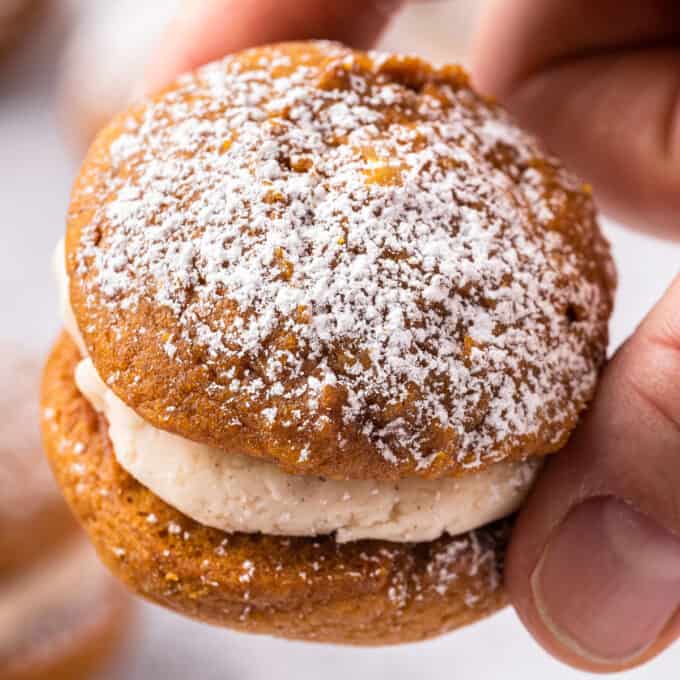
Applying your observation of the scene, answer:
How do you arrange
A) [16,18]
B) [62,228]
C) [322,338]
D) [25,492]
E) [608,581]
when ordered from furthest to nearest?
[16,18] → [62,228] → [25,492] → [608,581] → [322,338]

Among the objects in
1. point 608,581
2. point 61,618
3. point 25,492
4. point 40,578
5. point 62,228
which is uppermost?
point 608,581

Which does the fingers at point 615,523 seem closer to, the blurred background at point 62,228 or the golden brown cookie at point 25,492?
the blurred background at point 62,228

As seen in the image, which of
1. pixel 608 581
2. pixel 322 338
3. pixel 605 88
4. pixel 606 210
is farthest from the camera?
pixel 606 210

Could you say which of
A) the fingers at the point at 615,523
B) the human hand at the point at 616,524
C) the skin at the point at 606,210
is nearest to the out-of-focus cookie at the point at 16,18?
the skin at the point at 606,210

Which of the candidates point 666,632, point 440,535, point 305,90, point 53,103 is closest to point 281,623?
point 440,535

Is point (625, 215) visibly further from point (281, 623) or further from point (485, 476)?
point (281, 623)

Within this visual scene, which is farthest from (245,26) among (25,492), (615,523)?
(25,492)

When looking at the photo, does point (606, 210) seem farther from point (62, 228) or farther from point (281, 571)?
point (62, 228)
